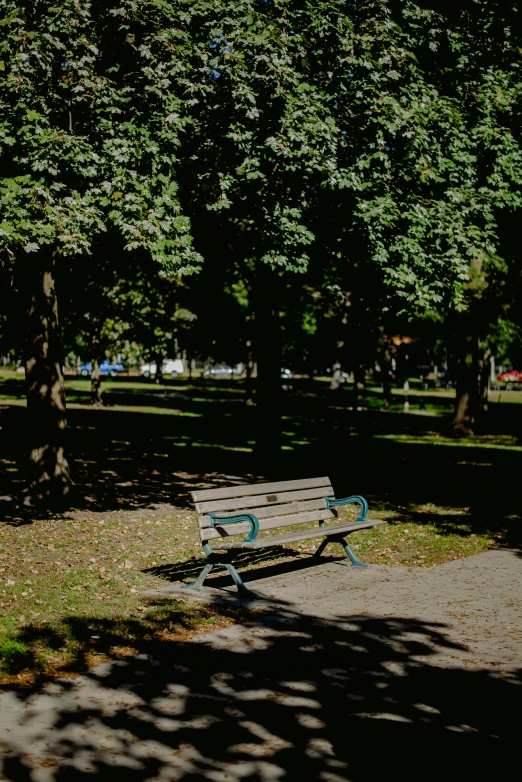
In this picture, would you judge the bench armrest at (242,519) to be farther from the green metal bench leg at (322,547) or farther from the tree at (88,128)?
the tree at (88,128)

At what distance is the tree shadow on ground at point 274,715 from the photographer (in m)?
4.27

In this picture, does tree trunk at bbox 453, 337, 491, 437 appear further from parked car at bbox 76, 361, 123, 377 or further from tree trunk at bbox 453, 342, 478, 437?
parked car at bbox 76, 361, 123, 377

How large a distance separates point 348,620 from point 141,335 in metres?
29.3

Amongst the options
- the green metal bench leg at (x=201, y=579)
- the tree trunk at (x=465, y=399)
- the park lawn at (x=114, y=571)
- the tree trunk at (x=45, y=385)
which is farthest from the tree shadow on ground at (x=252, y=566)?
the tree trunk at (x=465, y=399)

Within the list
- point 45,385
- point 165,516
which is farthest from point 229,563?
point 45,385

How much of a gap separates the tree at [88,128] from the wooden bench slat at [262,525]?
3584 millimetres

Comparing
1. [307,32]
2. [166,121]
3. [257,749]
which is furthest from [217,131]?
[257,749]

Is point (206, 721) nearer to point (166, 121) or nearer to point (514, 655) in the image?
Answer: point (514, 655)

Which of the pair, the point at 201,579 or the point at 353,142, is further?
the point at 353,142

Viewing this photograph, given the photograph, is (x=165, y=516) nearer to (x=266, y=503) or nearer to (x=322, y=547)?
(x=322, y=547)

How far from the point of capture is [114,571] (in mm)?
8641

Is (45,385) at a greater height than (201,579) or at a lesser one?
greater

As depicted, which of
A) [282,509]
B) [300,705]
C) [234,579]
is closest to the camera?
[300,705]

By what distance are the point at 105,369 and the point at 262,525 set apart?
8613 cm
